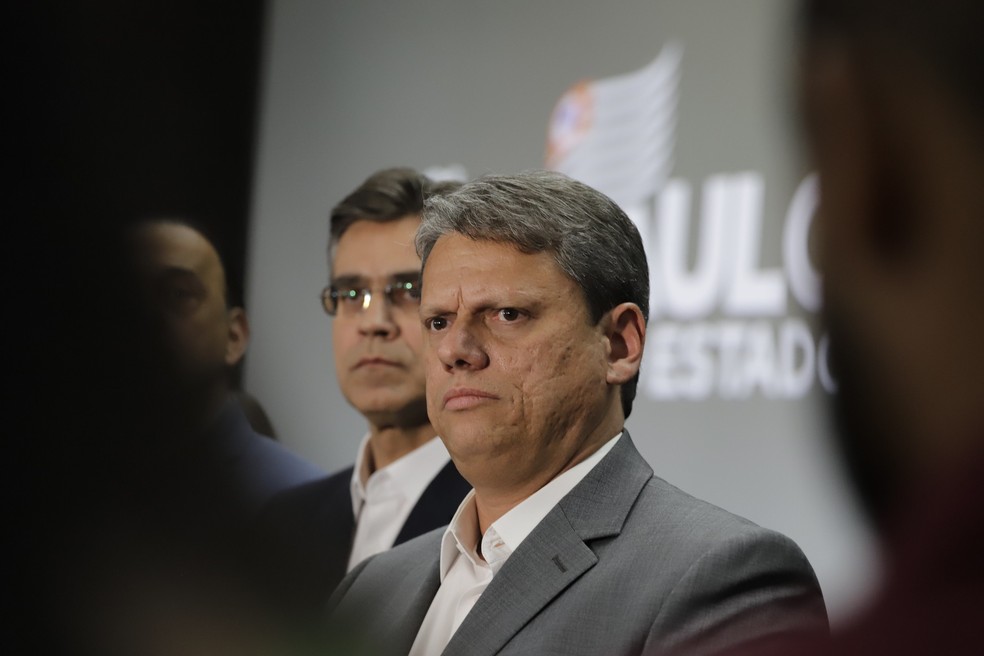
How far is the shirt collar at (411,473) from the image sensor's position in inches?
96.7

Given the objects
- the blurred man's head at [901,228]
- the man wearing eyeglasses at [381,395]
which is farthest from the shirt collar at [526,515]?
the blurred man's head at [901,228]

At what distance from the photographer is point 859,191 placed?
1.39ft

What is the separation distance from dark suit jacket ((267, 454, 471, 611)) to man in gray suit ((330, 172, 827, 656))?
284mm

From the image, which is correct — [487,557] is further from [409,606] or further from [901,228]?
[901,228]

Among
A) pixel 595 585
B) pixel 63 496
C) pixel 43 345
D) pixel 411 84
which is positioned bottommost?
pixel 595 585

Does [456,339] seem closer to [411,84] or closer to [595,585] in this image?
[595,585]

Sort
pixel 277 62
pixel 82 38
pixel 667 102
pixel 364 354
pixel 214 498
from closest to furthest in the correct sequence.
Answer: pixel 214 498 → pixel 82 38 → pixel 364 354 → pixel 667 102 → pixel 277 62

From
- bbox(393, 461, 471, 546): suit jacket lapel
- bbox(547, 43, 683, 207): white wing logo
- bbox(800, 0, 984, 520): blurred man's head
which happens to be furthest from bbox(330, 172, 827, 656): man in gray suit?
bbox(547, 43, 683, 207): white wing logo

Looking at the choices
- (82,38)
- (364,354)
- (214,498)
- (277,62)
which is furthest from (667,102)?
(214,498)

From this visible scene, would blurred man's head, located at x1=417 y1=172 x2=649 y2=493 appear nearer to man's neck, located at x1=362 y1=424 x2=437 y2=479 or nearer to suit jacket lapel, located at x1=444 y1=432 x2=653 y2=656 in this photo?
suit jacket lapel, located at x1=444 y1=432 x2=653 y2=656

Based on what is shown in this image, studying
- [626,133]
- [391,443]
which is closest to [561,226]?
[391,443]

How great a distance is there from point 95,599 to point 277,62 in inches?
145

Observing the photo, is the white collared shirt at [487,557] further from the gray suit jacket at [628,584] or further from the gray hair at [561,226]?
the gray hair at [561,226]

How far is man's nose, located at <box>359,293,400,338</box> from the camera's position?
8.20ft
